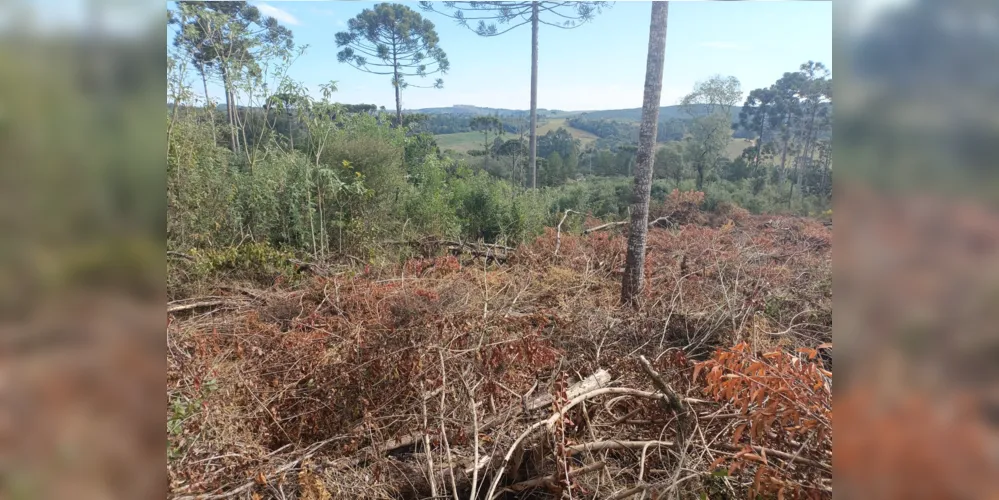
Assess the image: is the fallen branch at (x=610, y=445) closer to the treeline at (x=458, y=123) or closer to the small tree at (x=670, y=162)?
the treeline at (x=458, y=123)

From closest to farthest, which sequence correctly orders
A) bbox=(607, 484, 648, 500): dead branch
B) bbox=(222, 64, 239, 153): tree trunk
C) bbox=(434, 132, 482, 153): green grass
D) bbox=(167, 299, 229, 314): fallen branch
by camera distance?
bbox=(607, 484, 648, 500): dead branch < bbox=(167, 299, 229, 314): fallen branch < bbox=(222, 64, 239, 153): tree trunk < bbox=(434, 132, 482, 153): green grass

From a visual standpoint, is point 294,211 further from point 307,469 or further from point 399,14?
point 399,14

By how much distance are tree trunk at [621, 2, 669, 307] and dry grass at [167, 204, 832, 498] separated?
0.72ft

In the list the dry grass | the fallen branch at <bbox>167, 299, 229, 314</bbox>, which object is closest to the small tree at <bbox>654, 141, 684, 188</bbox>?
the dry grass

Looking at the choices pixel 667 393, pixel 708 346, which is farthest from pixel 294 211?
pixel 667 393

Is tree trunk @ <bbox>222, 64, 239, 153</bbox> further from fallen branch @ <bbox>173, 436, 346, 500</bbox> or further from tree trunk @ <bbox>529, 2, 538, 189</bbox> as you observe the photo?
tree trunk @ <bbox>529, 2, 538, 189</bbox>

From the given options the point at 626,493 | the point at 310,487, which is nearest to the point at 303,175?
the point at 310,487

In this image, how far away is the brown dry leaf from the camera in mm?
2328

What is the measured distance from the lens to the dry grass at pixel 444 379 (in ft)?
7.90

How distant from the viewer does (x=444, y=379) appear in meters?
2.81

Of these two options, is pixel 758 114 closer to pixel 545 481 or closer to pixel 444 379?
pixel 444 379

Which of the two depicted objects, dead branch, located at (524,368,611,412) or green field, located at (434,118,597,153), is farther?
green field, located at (434,118,597,153)
